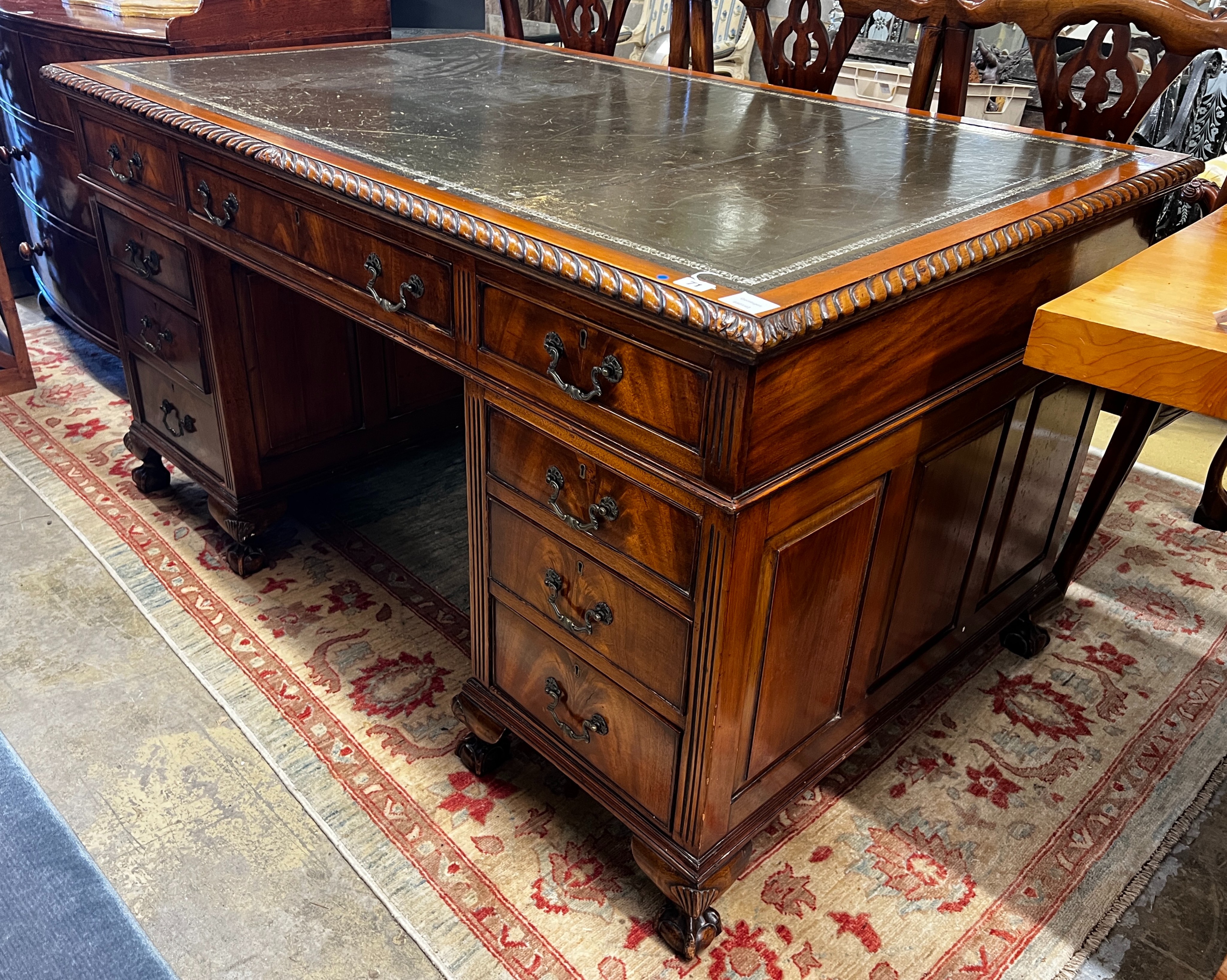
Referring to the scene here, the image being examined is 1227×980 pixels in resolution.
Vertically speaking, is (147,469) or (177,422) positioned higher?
(177,422)

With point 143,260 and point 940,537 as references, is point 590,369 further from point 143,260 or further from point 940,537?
point 143,260

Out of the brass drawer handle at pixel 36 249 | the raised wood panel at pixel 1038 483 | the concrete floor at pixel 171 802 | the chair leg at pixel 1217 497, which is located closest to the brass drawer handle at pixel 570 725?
the concrete floor at pixel 171 802

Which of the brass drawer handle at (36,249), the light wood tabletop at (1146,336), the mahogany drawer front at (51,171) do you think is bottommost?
the brass drawer handle at (36,249)

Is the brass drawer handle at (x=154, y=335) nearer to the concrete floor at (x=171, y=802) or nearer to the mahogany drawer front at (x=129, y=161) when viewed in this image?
the mahogany drawer front at (x=129, y=161)

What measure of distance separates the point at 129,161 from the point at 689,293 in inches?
55.1

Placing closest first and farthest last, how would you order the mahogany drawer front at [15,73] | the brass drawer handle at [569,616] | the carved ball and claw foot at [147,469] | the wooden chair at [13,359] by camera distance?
1. the brass drawer handle at [569,616]
2. the carved ball and claw foot at [147,469]
3. the mahogany drawer front at [15,73]
4. the wooden chair at [13,359]

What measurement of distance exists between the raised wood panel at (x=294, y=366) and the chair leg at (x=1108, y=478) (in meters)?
1.56

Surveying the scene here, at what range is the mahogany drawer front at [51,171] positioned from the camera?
264 centimetres

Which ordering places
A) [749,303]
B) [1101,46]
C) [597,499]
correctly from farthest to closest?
[1101,46] → [597,499] → [749,303]

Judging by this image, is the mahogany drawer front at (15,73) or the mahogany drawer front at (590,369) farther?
the mahogany drawer front at (15,73)

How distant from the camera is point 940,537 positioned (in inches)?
60.0

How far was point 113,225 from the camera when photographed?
2.08 metres

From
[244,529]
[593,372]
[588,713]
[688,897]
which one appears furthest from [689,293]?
[244,529]

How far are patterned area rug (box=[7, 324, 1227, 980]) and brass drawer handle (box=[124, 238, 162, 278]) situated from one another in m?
0.62
